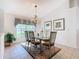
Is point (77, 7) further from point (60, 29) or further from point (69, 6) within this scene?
point (60, 29)

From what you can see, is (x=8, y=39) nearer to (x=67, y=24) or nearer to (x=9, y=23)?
(x=9, y=23)

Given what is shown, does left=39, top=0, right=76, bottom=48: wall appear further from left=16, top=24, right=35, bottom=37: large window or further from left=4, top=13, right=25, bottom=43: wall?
left=4, top=13, right=25, bottom=43: wall

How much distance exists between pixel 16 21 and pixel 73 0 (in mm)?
4585

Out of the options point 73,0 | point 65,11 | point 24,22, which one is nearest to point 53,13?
point 65,11

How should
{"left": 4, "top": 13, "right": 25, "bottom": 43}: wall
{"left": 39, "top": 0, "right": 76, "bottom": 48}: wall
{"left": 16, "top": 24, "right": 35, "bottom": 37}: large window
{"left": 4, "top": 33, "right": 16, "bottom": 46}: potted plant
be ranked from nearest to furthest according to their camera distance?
{"left": 39, "top": 0, "right": 76, "bottom": 48}: wall, {"left": 4, "top": 33, "right": 16, "bottom": 46}: potted plant, {"left": 4, "top": 13, "right": 25, "bottom": 43}: wall, {"left": 16, "top": 24, "right": 35, "bottom": 37}: large window

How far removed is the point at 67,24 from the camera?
691cm

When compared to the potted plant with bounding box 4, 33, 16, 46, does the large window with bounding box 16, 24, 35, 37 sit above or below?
above

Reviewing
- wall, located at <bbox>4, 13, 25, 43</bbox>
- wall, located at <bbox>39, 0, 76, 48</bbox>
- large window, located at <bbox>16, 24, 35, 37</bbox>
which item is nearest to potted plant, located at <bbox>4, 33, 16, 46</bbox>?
wall, located at <bbox>4, 13, 25, 43</bbox>

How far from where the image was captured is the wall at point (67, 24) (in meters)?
6.46

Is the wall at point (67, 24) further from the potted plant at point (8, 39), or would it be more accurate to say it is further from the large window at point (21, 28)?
the potted plant at point (8, 39)

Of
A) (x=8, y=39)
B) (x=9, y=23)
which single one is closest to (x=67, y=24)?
(x=8, y=39)

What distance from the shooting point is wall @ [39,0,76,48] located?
646cm

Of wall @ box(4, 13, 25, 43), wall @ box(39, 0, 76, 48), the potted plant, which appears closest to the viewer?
wall @ box(39, 0, 76, 48)

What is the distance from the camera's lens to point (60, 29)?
7.55m
